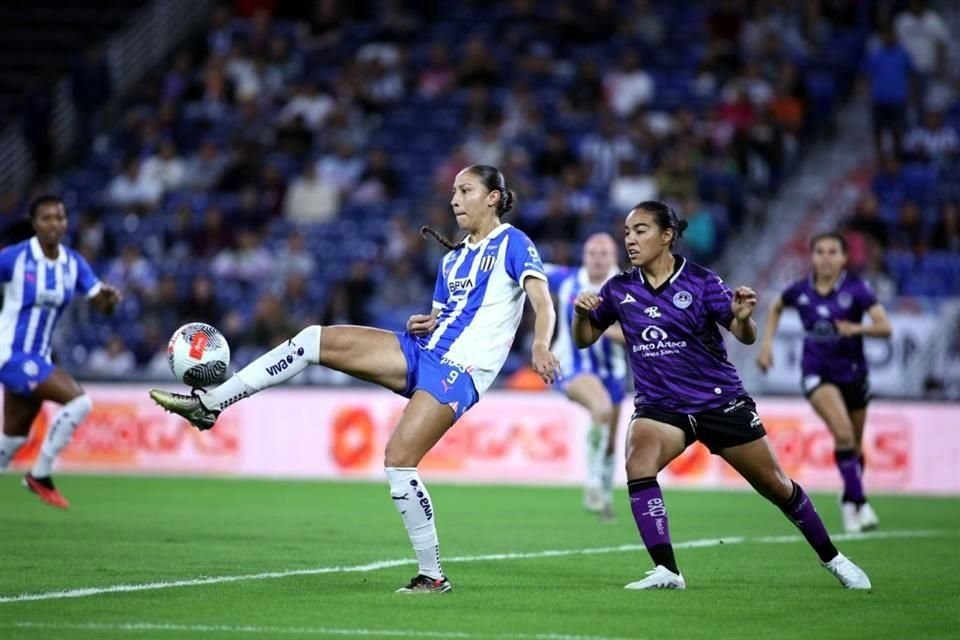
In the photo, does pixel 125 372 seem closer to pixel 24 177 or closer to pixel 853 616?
pixel 24 177

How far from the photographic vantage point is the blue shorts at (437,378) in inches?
369

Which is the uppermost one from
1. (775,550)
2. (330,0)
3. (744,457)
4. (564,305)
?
(330,0)

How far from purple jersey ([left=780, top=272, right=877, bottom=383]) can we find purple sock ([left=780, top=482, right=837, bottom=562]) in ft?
16.7

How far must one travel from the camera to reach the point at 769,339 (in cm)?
1415

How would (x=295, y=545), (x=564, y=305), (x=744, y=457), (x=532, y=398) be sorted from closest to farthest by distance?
(x=744, y=457) < (x=295, y=545) < (x=564, y=305) < (x=532, y=398)

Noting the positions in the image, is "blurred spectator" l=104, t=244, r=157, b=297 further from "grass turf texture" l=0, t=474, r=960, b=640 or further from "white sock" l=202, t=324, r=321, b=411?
"white sock" l=202, t=324, r=321, b=411

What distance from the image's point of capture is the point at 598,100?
26.9 m

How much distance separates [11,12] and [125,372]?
12.8 meters

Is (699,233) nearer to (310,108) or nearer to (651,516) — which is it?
(310,108)

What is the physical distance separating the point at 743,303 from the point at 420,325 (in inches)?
71.6

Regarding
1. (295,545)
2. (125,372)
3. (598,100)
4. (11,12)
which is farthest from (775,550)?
(11,12)

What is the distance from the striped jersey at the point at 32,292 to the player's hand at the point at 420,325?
588 cm

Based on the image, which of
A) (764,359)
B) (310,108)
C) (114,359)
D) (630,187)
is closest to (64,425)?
(764,359)

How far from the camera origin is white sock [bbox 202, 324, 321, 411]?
9227mm
